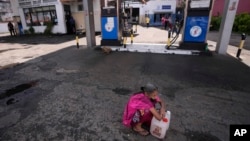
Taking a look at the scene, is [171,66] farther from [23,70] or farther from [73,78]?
[23,70]

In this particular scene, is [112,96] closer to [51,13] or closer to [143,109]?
[143,109]

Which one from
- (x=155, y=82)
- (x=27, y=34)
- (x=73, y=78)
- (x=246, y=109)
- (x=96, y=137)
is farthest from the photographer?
(x=27, y=34)

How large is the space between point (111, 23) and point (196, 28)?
475 centimetres

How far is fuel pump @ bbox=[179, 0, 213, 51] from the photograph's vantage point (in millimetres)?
7734

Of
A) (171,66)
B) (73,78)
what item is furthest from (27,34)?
(171,66)

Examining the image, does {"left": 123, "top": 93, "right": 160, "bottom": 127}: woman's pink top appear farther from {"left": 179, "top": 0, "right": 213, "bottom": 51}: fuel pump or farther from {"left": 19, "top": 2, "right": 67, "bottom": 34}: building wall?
{"left": 19, "top": 2, "right": 67, "bottom": 34}: building wall

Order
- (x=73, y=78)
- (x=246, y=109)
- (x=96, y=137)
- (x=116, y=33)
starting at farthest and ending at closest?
(x=116, y=33)
(x=73, y=78)
(x=246, y=109)
(x=96, y=137)

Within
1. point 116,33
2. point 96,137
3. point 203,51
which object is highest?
point 116,33

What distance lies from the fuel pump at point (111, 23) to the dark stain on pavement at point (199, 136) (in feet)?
25.2

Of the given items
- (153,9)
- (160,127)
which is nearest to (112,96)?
(160,127)

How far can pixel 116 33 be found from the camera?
9641 millimetres

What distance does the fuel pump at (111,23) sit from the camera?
9211mm

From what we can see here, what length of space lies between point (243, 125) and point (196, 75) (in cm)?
262

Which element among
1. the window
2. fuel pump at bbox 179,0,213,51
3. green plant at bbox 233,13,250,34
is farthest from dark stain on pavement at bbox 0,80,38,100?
green plant at bbox 233,13,250,34
